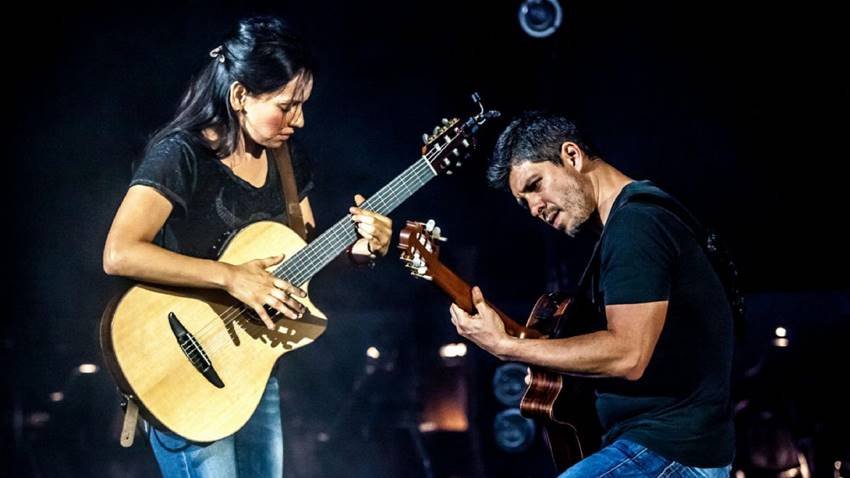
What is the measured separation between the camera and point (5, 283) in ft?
15.4

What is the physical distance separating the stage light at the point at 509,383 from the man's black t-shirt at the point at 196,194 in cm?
312

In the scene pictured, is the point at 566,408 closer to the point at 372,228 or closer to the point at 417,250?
the point at 417,250

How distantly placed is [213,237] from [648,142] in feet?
13.1

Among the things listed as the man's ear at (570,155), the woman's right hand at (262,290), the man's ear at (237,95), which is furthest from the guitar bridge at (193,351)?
the man's ear at (570,155)

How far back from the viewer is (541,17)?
228 inches

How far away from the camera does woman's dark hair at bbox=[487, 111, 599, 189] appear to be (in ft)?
9.70

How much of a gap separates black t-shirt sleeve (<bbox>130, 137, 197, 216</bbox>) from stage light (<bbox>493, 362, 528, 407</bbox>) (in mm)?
3406

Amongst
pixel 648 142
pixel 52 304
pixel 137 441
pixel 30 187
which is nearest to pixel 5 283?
pixel 52 304

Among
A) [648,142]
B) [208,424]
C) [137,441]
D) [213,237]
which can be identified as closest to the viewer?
[208,424]

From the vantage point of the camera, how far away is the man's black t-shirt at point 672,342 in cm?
239

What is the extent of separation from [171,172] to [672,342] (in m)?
1.82

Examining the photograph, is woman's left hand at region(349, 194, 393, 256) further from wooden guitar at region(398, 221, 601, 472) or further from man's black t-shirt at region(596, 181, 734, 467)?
man's black t-shirt at region(596, 181, 734, 467)

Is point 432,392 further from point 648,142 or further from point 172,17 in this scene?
point 172,17

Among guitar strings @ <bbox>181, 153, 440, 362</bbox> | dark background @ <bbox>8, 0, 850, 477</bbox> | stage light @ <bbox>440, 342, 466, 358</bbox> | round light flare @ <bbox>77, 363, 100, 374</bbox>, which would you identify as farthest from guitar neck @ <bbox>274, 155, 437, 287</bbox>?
stage light @ <bbox>440, 342, 466, 358</bbox>
